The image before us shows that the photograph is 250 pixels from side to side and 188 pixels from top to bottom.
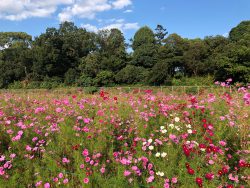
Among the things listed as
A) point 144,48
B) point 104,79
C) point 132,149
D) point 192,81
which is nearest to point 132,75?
point 104,79

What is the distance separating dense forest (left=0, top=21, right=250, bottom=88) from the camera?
36906mm

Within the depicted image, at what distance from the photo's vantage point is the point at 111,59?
40.7 metres

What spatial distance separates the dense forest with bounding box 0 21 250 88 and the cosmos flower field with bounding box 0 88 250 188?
92.8 ft

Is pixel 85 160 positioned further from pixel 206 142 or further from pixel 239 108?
pixel 239 108

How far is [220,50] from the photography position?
36875 millimetres

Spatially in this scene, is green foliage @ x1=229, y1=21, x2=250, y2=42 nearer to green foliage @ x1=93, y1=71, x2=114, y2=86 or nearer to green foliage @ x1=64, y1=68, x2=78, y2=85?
green foliage @ x1=93, y1=71, x2=114, y2=86

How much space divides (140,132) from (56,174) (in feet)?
3.86

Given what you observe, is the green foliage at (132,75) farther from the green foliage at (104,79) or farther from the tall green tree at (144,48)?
the tall green tree at (144,48)

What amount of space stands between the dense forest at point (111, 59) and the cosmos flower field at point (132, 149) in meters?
28.3

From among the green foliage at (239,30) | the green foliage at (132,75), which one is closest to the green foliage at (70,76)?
the green foliage at (132,75)

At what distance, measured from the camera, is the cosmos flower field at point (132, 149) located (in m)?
2.77

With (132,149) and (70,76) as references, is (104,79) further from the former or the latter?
(132,149)

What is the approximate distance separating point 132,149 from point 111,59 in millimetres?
37882

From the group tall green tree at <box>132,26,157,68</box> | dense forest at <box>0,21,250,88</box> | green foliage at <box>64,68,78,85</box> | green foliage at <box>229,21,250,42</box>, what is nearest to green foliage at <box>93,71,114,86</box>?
dense forest at <box>0,21,250,88</box>
